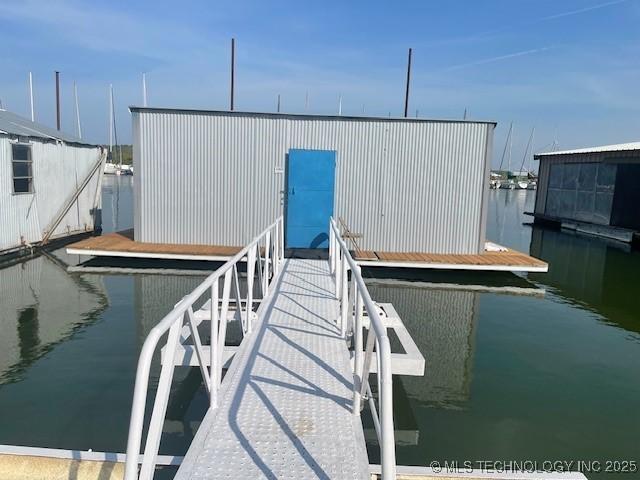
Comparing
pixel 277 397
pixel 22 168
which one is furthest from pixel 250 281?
pixel 22 168

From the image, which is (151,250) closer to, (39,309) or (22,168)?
(39,309)

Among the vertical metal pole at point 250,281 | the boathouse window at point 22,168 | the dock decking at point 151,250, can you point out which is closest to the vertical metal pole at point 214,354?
the vertical metal pole at point 250,281

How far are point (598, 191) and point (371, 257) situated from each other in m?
15.8

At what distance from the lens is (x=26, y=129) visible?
14.2m

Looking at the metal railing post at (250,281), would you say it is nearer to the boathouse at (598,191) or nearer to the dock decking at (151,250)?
the dock decking at (151,250)

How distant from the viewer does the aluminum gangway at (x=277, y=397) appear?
8.34ft

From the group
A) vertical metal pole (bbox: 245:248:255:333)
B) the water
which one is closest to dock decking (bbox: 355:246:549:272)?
the water

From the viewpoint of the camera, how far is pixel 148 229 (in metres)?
12.7

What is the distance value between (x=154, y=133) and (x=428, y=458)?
427 inches

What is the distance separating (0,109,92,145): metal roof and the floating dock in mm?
3821

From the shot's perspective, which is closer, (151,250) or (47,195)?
(151,250)

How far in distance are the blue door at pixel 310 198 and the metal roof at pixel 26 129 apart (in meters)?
7.83

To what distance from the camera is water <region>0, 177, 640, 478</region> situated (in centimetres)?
465

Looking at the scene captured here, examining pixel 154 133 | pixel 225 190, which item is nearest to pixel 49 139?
pixel 154 133
